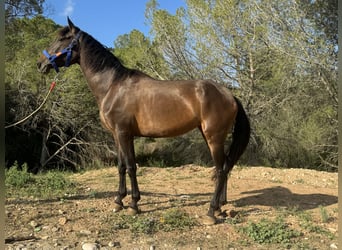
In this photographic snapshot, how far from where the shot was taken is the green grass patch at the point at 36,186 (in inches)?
187

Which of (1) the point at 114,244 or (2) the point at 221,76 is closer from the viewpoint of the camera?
(1) the point at 114,244

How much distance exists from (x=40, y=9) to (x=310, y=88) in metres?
8.97

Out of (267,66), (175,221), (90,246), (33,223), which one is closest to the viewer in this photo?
(90,246)

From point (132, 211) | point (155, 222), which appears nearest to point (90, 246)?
point (155, 222)

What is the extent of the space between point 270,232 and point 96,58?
9.71 ft

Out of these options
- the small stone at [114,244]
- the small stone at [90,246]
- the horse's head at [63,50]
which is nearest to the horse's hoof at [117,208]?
the small stone at [114,244]

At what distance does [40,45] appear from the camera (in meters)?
11.2

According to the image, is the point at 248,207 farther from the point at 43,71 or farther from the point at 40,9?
the point at 40,9

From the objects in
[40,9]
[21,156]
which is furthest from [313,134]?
[21,156]

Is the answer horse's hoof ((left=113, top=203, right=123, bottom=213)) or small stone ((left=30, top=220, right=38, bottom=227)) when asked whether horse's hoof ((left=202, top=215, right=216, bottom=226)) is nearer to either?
horse's hoof ((left=113, top=203, right=123, bottom=213))

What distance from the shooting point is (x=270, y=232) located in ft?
11.0

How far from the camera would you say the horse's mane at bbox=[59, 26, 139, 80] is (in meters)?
4.14

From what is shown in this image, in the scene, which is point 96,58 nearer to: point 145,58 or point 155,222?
point 155,222

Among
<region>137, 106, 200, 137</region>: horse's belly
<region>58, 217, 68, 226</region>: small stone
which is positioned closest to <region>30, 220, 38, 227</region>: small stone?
<region>58, 217, 68, 226</region>: small stone
